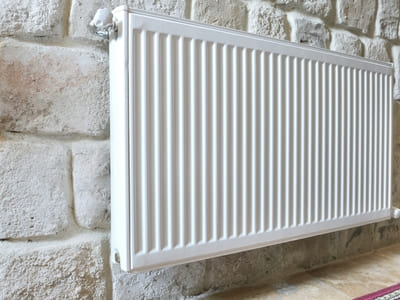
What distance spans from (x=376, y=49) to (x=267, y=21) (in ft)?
2.11

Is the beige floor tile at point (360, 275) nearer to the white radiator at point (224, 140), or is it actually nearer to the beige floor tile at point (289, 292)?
the beige floor tile at point (289, 292)

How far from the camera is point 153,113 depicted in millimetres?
855

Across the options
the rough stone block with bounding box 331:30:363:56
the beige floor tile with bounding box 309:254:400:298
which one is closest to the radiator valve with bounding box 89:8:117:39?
the rough stone block with bounding box 331:30:363:56

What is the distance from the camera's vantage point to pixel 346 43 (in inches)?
55.1

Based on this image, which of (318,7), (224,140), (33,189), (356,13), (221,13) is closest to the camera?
(33,189)

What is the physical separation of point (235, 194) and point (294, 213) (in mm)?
253

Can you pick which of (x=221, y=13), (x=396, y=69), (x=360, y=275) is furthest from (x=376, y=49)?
(x=360, y=275)

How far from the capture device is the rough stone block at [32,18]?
0.82 m

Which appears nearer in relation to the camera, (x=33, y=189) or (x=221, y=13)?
(x=33, y=189)

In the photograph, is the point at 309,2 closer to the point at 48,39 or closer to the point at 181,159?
the point at 181,159

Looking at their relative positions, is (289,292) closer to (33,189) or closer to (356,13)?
(33,189)

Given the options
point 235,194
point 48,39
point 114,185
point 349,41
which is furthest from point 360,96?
point 48,39

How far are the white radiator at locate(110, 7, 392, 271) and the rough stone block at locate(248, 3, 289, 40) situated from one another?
14 centimetres

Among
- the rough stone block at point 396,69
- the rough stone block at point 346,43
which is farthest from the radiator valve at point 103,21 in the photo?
the rough stone block at point 396,69
